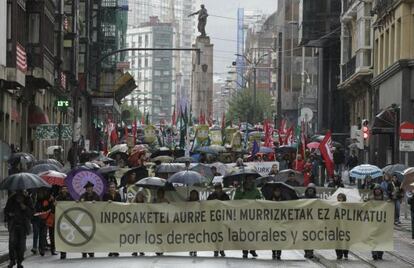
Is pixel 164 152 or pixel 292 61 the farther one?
pixel 292 61

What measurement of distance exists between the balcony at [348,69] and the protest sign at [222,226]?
156 feet

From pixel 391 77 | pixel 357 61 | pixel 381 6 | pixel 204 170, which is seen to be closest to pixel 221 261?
pixel 204 170

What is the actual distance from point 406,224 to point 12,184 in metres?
16.9

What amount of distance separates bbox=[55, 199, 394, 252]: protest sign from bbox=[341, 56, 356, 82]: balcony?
47672 millimetres

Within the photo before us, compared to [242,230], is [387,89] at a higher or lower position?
A: higher

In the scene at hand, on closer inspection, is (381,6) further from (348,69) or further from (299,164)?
(299,164)

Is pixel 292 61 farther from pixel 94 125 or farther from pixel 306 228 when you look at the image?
pixel 306 228

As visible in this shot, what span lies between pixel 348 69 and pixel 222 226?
2027 inches

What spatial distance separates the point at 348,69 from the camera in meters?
74.9

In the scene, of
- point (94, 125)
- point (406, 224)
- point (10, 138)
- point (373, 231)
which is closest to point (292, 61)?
point (94, 125)

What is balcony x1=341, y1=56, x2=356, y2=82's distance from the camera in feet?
238

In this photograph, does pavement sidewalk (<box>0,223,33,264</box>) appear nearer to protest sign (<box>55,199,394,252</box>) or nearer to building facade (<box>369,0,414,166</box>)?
protest sign (<box>55,199,394,252</box>)

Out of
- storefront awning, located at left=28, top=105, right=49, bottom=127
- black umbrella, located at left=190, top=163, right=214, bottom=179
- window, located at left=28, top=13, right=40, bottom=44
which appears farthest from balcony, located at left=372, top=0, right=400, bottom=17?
black umbrella, located at left=190, top=163, right=214, bottom=179

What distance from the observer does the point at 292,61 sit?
5281 inches
